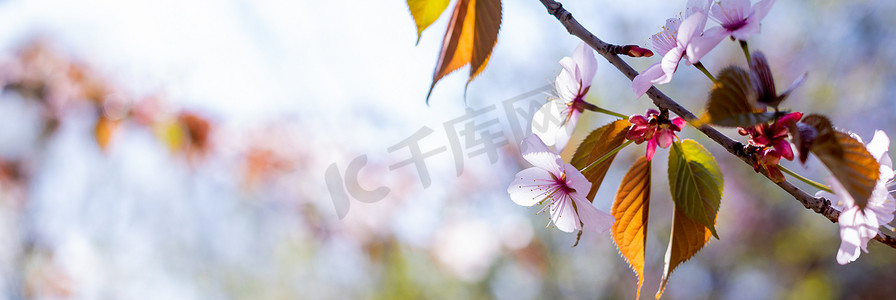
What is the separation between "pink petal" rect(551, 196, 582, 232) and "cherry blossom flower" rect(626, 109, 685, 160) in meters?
0.06

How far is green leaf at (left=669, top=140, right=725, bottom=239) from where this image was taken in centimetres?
27

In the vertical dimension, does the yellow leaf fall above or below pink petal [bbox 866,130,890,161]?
above

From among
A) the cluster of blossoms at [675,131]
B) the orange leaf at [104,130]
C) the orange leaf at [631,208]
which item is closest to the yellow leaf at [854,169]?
the cluster of blossoms at [675,131]

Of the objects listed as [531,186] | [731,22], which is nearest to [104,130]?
[531,186]

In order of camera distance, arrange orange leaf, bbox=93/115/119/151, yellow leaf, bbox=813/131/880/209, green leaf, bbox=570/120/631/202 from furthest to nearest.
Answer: orange leaf, bbox=93/115/119/151 → green leaf, bbox=570/120/631/202 → yellow leaf, bbox=813/131/880/209

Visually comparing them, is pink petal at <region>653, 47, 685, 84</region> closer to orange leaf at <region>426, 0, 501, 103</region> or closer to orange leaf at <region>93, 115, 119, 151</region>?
orange leaf at <region>426, 0, 501, 103</region>

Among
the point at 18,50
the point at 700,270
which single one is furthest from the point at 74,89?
the point at 700,270

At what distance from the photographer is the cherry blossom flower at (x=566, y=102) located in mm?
317

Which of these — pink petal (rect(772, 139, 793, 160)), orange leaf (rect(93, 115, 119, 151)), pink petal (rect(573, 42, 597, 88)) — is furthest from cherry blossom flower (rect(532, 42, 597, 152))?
orange leaf (rect(93, 115, 119, 151))

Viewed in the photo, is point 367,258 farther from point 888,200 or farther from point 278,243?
point 888,200

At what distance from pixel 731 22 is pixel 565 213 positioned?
5.3 inches

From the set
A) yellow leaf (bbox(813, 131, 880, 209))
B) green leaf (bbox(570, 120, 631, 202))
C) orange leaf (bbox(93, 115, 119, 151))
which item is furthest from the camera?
orange leaf (bbox(93, 115, 119, 151))

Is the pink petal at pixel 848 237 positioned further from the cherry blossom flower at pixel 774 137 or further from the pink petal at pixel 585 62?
the pink petal at pixel 585 62

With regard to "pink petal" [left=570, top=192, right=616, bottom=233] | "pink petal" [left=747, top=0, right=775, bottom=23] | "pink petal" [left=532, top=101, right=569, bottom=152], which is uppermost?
"pink petal" [left=747, top=0, right=775, bottom=23]
